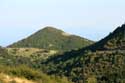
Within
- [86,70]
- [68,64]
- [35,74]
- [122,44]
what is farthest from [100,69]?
[35,74]

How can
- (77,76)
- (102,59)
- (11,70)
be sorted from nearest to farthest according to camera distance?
(11,70) < (77,76) < (102,59)

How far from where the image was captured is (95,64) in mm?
135000

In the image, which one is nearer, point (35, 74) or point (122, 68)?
point (35, 74)

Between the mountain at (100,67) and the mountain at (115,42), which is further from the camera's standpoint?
the mountain at (115,42)

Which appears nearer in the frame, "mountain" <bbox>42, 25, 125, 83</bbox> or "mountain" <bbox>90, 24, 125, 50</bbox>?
"mountain" <bbox>42, 25, 125, 83</bbox>

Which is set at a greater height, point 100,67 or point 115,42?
point 115,42

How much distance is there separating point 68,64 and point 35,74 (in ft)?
317

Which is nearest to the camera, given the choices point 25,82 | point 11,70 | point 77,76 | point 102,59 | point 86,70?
point 25,82

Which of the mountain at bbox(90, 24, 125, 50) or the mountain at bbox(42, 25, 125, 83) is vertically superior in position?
the mountain at bbox(90, 24, 125, 50)

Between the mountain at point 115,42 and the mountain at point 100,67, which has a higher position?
the mountain at point 115,42

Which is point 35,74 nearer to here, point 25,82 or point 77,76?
→ point 25,82

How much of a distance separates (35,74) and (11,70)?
2.75m

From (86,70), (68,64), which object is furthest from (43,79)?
(68,64)

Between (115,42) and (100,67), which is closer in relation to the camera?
(100,67)
